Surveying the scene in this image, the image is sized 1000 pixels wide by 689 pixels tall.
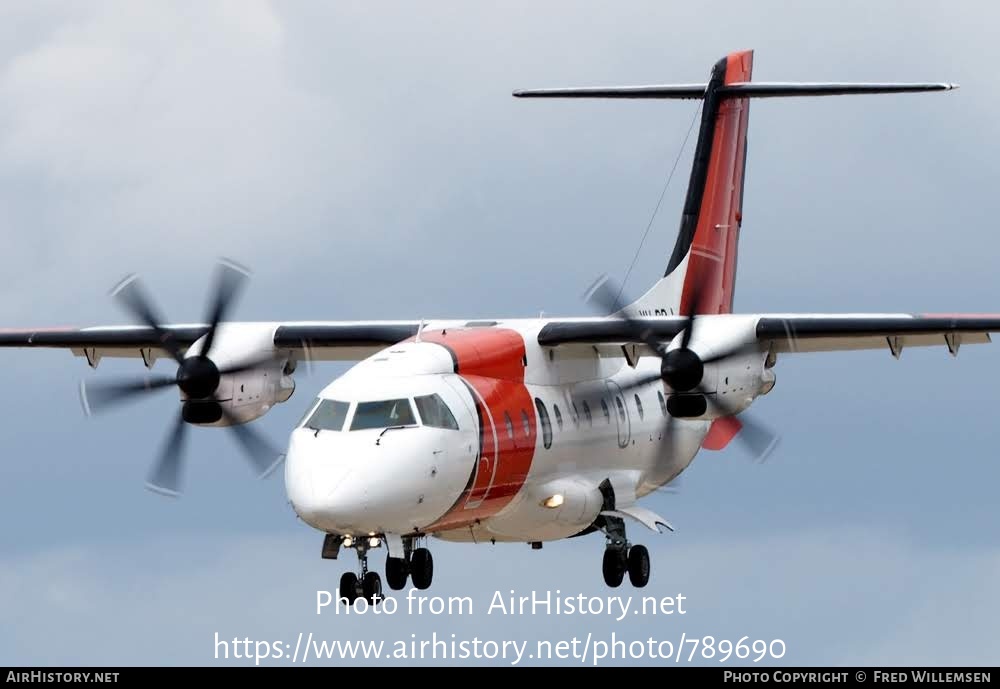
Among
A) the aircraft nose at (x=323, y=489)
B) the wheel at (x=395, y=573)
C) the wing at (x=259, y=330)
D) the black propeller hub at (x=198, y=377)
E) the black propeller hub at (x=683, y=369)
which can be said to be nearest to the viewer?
the aircraft nose at (x=323, y=489)

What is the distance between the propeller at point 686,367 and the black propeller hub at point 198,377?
5.49 m

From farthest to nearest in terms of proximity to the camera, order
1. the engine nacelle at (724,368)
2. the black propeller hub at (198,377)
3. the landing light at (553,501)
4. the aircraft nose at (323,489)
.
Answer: the black propeller hub at (198,377), the landing light at (553,501), the engine nacelle at (724,368), the aircraft nose at (323,489)

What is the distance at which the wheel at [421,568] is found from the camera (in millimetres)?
28438

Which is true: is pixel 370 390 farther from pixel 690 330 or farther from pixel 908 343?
pixel 908 343

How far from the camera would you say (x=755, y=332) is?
29.7 metres

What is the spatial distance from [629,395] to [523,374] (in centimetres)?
319

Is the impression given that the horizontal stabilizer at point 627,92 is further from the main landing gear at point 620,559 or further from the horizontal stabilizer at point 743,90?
the main landing gear at point 620,559

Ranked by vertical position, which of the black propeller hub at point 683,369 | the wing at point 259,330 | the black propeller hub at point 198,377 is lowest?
the black propeller hub at point 683,369

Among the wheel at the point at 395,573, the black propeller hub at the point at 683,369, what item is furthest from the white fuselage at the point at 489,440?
the wheel at the point at 395,573

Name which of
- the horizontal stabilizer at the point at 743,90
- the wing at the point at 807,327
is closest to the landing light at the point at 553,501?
the wing at the point at 807,327

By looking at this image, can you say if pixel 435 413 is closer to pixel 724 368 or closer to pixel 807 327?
pixel 724 368

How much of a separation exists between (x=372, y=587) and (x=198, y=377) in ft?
17.2

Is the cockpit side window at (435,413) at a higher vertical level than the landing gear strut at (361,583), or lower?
higher

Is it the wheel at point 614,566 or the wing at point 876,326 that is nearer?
the wing at point 876,326
